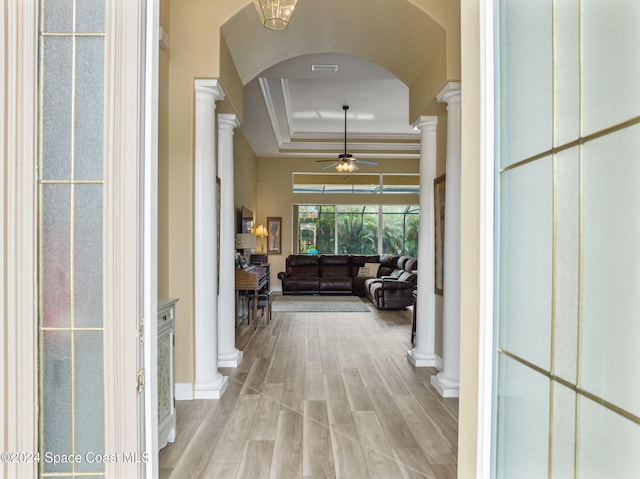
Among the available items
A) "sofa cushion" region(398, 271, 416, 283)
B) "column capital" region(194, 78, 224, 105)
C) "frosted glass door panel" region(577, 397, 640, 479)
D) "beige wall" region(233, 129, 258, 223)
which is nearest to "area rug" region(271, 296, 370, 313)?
"sofa cushion" region(398, 271, 416, 283)

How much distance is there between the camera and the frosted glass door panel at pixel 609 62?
819 mm

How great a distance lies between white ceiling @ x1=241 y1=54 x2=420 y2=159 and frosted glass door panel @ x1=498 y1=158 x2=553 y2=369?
4.52m

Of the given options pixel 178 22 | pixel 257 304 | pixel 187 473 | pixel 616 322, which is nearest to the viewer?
pixel 616 322

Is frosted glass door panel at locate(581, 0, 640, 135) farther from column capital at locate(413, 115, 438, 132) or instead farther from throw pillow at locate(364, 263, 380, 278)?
throw pillow at locate(364, 263, 380, 278)

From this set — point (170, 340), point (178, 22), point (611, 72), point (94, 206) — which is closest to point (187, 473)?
point (170, 340)

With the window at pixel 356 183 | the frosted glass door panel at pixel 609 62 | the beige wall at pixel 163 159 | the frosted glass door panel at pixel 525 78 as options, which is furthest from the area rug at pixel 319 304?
the frosted glass door panel at pixel 609 62

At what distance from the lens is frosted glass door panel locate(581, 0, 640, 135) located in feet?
2.69

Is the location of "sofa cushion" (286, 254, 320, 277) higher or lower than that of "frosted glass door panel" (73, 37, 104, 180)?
lower

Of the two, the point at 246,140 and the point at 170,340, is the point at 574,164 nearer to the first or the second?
the point at 170,340

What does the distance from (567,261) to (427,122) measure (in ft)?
12.0

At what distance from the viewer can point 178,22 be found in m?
3.40

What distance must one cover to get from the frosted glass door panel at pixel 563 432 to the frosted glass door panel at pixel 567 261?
44 millimetres

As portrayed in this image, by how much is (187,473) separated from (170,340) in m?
0.82

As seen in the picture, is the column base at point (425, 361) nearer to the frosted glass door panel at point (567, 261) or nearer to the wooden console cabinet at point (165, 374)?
the wooden console cabinet at point (165, 374)
